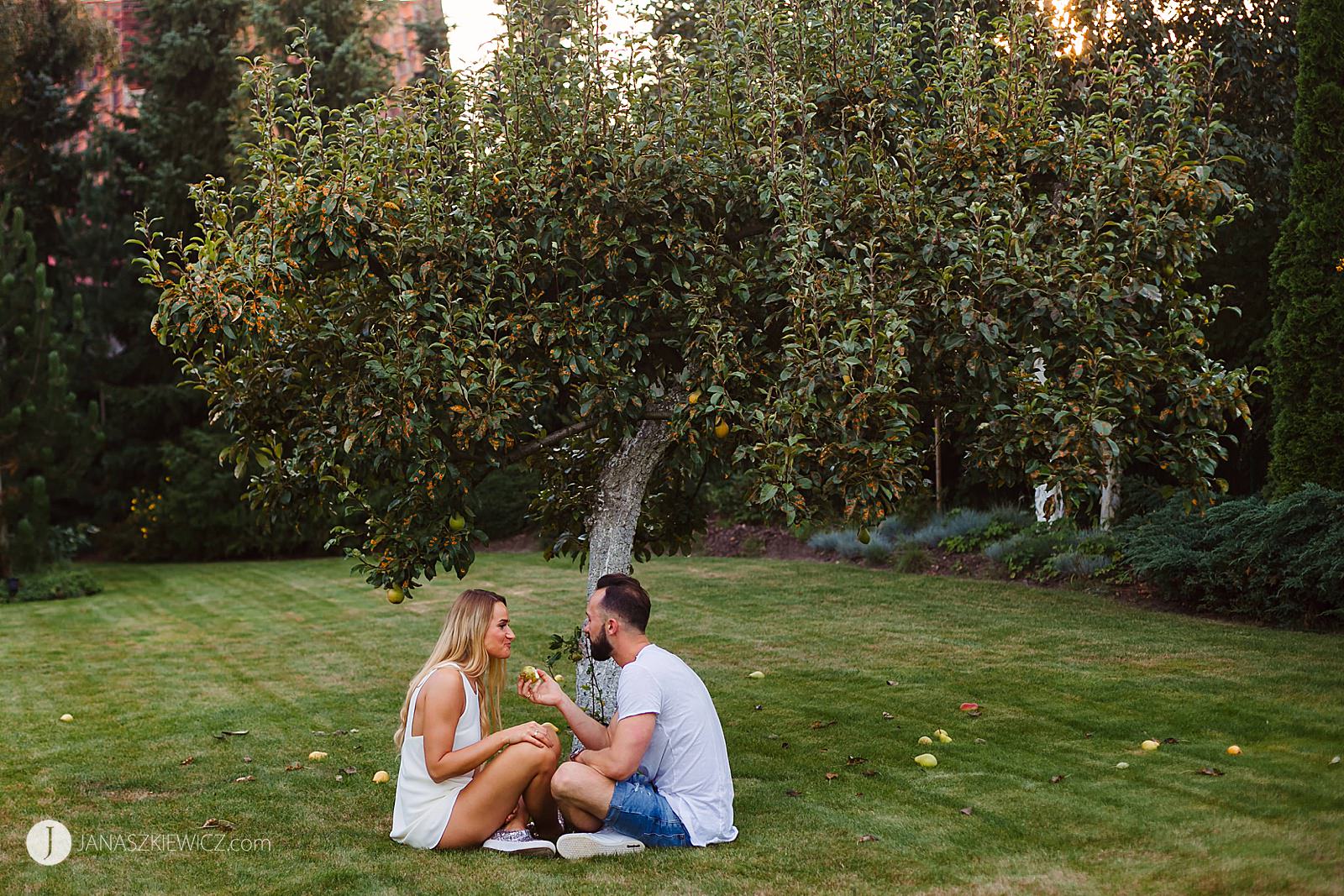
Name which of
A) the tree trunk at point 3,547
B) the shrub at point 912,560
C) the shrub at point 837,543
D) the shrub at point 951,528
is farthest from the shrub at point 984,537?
the tree trunk at point 3,547

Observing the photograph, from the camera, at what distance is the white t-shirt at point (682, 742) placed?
16.6ft

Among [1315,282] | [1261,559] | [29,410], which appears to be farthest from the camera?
[29,410]

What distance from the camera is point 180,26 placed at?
2094cm

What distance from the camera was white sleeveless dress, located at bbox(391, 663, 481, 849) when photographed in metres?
5.15

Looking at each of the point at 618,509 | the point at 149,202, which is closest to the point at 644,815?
the point at 618,509

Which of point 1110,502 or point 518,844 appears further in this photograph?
point 1110,502

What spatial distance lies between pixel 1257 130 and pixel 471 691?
49.1 feet

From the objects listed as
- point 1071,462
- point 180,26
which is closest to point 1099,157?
point 1071,462

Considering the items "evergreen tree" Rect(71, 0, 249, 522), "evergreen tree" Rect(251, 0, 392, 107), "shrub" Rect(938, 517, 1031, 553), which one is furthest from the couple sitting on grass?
"evergreen tree" Rect(71, 0, 249, 522)

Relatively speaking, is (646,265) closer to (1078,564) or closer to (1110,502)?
(1078,564)

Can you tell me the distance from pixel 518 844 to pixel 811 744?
255 cm

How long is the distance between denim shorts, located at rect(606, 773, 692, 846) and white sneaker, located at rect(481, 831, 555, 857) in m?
0.29

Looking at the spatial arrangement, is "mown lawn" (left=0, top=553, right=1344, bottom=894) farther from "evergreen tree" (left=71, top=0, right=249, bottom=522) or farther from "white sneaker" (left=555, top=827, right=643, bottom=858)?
"evergreen tree" (left=71, top=0, right=249, bottom=522)

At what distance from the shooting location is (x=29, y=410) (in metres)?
15.1
